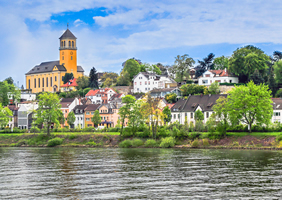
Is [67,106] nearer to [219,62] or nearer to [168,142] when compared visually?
[168,142]

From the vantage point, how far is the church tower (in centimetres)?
15900

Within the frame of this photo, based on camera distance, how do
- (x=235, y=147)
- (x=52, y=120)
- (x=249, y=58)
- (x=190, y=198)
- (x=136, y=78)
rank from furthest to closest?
1. (x=136, y=78)
2. (x=249, y=58)
3. (x=52, y=120)
4. (x=235, y=147)
5. (x=190, y=198)

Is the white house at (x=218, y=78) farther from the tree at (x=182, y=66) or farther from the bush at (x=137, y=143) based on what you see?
the bush at (x=137, y=143)

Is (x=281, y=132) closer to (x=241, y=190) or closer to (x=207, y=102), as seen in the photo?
(x=207, y=102)

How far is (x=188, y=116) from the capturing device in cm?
8294

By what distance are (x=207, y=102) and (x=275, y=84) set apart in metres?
23.5

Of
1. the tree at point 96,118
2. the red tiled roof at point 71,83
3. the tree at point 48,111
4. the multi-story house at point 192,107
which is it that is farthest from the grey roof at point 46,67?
the multi-story house at point 192,107

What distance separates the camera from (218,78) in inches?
4387

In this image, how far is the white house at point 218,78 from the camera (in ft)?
362

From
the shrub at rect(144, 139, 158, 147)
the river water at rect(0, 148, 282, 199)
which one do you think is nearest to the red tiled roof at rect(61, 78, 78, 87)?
the shrub at rect(144, 139, 158, 147)

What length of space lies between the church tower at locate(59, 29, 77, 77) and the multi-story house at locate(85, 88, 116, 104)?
37445mm

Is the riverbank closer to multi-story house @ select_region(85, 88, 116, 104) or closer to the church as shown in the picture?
multi-story house @ select_region(85, 88, 116, 104)

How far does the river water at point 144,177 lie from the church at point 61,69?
358ft

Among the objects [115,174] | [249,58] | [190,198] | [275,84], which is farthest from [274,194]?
[249,58]
